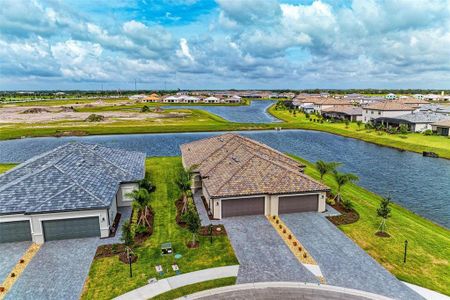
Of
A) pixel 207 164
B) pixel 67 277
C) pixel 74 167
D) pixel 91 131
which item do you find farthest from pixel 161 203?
pixel 91 131

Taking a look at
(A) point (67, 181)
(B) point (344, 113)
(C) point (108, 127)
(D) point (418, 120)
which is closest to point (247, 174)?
(A) point (67, 181)

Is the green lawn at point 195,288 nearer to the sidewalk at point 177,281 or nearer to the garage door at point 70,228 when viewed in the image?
the sidewalk at point 177,281

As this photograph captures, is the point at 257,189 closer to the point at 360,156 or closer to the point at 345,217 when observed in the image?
the point at 345,217

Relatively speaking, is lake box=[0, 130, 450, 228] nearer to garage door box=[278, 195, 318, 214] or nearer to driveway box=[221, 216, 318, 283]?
garage door box=[278, 195, 318, 214]

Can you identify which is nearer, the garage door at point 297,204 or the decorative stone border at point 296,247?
the decorative stone border at point 296,247

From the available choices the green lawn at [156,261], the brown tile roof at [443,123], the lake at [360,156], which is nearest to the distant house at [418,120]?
the brown tile roof at [443,123]
